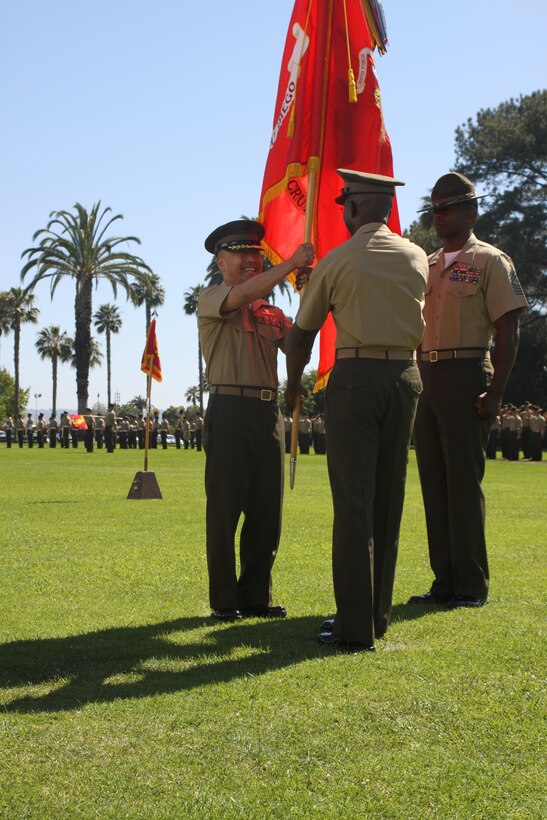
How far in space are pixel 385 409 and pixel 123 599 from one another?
2343 millimetres

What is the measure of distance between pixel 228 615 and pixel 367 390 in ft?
5.49

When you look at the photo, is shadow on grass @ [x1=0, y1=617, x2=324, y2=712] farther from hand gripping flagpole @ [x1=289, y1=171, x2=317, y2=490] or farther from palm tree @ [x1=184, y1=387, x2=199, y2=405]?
palm tree @ [x1=184, y1=387, x2=199, y2=405]

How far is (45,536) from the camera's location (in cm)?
997

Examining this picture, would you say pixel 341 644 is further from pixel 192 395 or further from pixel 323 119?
pixel 192 395

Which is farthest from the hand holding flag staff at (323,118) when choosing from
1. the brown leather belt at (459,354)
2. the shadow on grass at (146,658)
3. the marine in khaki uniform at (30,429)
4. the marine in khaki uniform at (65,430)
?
the marine in khaki uniform at (30,429)

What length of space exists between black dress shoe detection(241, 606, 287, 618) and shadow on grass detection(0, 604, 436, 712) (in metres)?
0.19

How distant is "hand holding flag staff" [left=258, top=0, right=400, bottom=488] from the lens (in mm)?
6871

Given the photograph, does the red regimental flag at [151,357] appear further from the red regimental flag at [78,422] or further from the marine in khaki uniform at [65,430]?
the red regimental flag at [78,422]

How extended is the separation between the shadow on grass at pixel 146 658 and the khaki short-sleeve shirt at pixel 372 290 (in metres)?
1.58

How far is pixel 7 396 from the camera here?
384 feet

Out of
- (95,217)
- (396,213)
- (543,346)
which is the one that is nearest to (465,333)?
(396,213)

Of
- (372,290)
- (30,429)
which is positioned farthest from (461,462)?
(30,429)

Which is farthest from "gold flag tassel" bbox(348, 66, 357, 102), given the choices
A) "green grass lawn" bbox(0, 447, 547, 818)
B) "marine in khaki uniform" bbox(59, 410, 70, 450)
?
"marine in khaki uniform" bbox(59, 410, 70, 450)

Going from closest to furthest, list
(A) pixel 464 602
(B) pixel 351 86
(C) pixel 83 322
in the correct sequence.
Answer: (A) pixel 464 602 < (B) pixel 351 86 < (C) pixel 83 322
